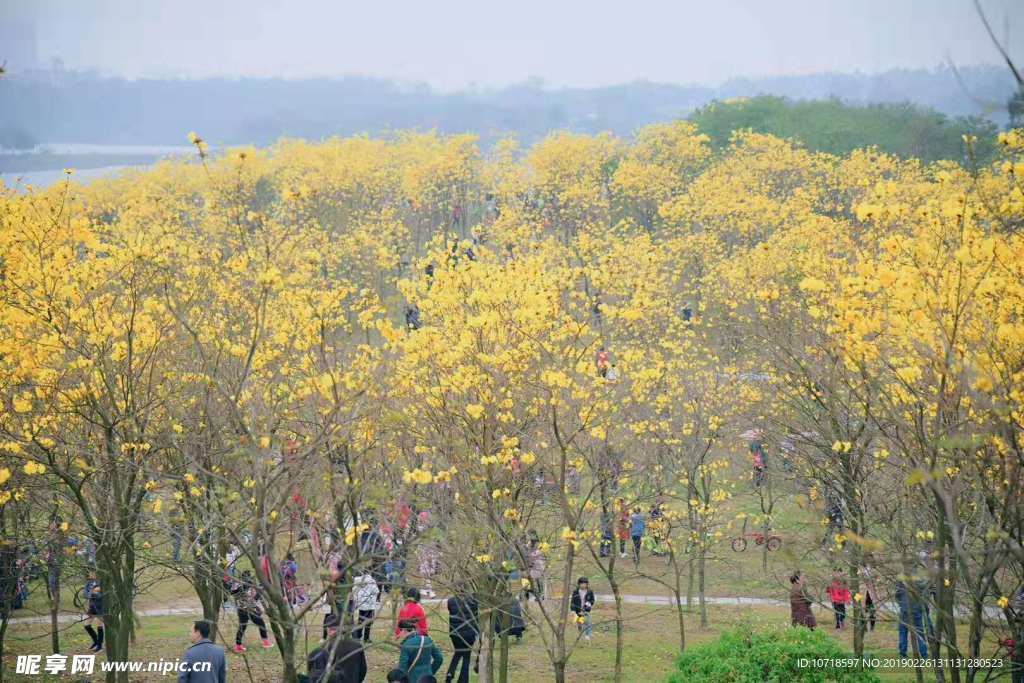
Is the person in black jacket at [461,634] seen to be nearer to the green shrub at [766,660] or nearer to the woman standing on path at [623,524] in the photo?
the woman standing on path at [623,524]

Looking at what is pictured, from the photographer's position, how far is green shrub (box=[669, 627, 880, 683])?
11297 millimetres

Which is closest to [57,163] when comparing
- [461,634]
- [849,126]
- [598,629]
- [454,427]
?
[849,126]

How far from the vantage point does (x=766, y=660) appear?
1146cm

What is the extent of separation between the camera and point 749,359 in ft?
85.6

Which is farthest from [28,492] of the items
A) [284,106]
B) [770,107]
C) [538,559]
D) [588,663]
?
[284,106]

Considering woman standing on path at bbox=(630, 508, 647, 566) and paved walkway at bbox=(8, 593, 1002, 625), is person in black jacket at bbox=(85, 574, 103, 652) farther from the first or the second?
woman standing on path at bbox=(630, 508, 647, 566)

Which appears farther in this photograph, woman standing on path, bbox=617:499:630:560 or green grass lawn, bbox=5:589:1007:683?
green grass lawn, bbox=5:589:1007:683

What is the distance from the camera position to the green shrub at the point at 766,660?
37.1 feet

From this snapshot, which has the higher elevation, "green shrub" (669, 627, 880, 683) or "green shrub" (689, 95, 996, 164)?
"green shrub" (689, 95, 996, 164)

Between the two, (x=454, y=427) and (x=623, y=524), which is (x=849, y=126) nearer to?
(x=623, y=524)

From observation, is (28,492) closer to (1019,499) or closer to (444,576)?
(444,576)

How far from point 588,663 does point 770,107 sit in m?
50.0
